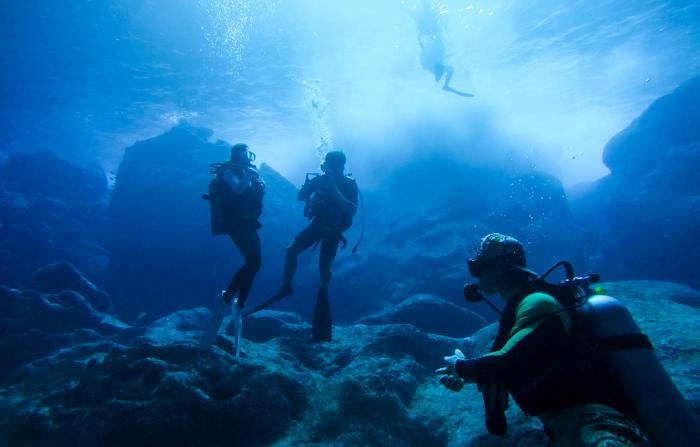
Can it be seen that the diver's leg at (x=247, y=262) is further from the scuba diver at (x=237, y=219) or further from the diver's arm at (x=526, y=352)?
the diver's arm at (x=526, y=352)

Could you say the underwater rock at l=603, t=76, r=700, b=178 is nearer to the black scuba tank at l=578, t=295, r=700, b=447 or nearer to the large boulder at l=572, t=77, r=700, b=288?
the large boulder at l=572, t=77, r=700, b=288

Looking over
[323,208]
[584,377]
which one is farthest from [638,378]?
[323,208]

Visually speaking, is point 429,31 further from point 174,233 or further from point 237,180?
point 174,233

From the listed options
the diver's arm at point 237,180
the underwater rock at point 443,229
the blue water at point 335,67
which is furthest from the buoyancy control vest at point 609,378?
the blue water at point 335,67

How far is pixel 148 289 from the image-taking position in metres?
19.2

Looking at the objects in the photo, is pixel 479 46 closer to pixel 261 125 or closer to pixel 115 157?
pixel 261 125

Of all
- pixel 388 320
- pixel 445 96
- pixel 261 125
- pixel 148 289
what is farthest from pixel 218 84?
pixel 388 320

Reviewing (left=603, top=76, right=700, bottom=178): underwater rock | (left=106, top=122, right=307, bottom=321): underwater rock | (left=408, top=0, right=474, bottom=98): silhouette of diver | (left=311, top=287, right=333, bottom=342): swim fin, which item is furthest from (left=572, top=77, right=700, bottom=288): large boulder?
(left=311, top=287, right=333, bottom=342): swim fin

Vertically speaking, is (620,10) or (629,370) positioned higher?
(620,10)

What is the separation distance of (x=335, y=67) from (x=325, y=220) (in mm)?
21301

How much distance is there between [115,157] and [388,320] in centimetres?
5157

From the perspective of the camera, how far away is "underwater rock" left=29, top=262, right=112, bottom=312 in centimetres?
1165

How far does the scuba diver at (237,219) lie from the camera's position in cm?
548

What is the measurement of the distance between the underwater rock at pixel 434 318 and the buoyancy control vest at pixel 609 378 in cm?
835
